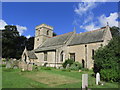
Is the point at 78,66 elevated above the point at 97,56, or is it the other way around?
the point at 97,56

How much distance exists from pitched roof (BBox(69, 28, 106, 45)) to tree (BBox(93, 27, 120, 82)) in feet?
35.8

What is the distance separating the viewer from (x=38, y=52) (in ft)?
112

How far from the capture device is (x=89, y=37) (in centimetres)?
2602

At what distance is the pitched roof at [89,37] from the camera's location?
946 inches

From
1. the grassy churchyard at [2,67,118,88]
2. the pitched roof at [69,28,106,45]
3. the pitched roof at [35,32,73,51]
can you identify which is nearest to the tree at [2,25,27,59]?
the pitched roof at [35,32,73,51]

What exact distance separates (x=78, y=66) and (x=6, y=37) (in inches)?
1550

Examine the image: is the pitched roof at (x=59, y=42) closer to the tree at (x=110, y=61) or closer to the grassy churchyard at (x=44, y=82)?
the tree at (x=110, y=61)

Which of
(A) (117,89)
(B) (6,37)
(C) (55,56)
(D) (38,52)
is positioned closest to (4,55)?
(B) (6,37)

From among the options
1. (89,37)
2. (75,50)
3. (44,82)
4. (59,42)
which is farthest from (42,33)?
(44,82)

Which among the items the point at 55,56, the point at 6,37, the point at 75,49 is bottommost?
the point at 55,56

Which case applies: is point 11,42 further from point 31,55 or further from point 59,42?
point 59,42

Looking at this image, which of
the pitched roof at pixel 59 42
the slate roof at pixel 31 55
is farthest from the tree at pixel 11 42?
the pitched roof at pixel 59 42

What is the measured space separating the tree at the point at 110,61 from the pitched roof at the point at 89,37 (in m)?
10.9

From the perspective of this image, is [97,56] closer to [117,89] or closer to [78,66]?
[117,89]
